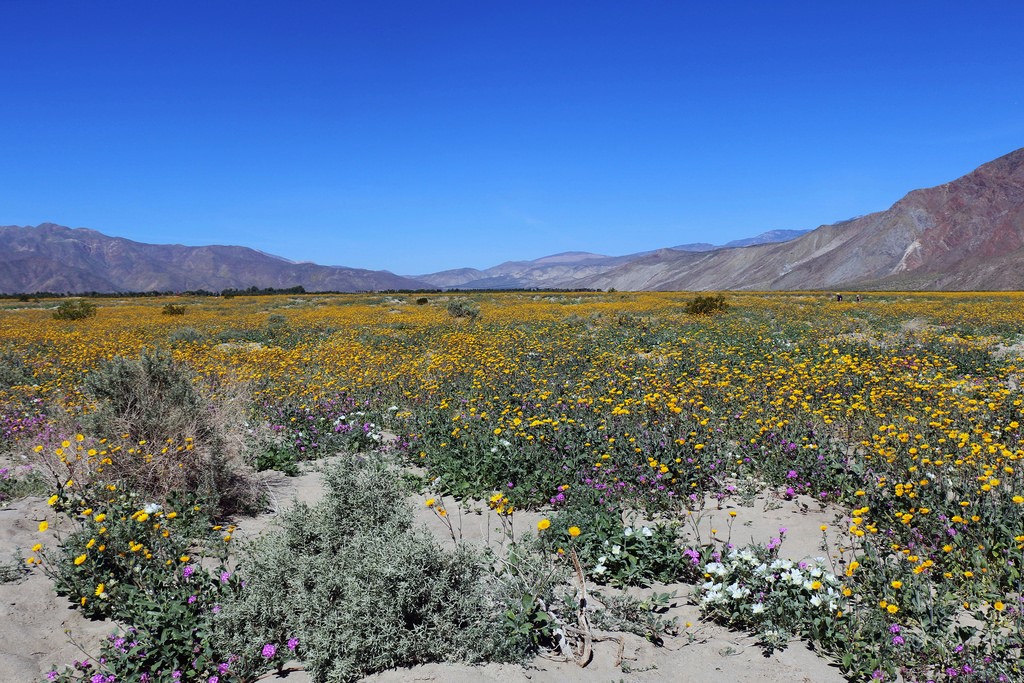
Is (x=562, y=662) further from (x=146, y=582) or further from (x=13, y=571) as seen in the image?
(x=13, y=571)

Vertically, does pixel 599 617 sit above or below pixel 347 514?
below

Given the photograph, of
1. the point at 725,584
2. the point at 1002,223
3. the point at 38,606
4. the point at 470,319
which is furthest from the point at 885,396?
the point at 1002,223

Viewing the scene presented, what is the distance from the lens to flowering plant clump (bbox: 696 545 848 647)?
3.66 metres

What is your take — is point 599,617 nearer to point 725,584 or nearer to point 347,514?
point 725,584

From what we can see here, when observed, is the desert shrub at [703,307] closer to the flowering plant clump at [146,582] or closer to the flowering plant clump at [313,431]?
the flowering plant clump at [313,431]

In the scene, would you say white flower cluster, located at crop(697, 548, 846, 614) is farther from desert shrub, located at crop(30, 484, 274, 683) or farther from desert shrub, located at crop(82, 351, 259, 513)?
desert shrub, located at crop(82, 351, 259, 513)

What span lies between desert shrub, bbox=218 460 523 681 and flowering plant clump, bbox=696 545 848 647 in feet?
5.11

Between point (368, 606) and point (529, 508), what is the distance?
2.61 m

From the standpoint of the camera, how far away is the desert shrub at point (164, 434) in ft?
18.4

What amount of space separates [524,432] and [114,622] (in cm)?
433

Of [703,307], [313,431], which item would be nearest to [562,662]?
[313,431]

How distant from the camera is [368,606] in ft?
11.6

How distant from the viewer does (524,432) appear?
700cm

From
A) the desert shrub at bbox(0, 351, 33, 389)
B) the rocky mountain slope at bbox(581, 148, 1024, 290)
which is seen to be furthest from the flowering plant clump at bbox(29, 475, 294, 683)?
the rocky mountain slope at bbox(581, 148, 1024, 290)
